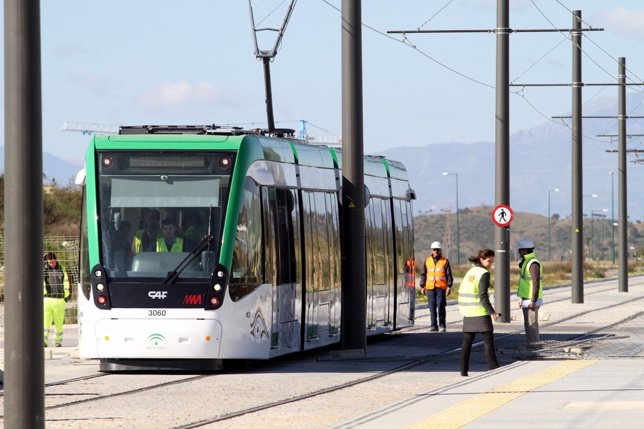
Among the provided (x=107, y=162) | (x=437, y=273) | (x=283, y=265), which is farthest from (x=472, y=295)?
(x=437, y=273)

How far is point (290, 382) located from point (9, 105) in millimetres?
9102

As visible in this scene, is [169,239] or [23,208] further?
[169,239]

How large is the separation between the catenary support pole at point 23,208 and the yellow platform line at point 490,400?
3515 millimetres

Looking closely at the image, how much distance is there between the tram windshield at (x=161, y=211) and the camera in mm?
20938

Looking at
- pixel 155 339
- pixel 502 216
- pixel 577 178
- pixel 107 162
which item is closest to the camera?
pixel 155 339

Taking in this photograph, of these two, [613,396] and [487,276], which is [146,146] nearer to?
[487,276]

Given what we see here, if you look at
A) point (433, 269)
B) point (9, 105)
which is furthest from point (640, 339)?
point (9, 105)

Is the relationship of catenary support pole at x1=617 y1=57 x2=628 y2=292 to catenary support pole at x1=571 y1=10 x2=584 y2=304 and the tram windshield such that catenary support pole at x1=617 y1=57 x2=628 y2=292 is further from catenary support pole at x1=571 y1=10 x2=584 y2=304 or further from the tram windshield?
the tram windshield

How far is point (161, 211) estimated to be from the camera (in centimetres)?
2111

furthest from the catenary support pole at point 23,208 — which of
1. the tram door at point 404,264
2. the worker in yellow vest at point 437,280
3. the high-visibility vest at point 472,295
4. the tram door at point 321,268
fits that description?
the worker in yellow vest at point 437,280

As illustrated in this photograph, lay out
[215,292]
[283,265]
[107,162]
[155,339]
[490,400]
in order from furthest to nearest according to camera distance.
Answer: [283,265]
[107,162]
[215,292]
[155,339]
[490,400]

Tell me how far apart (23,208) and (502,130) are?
24.5 meters

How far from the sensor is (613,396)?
54.3ft

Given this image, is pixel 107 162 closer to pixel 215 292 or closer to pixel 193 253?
pixel 193 253
